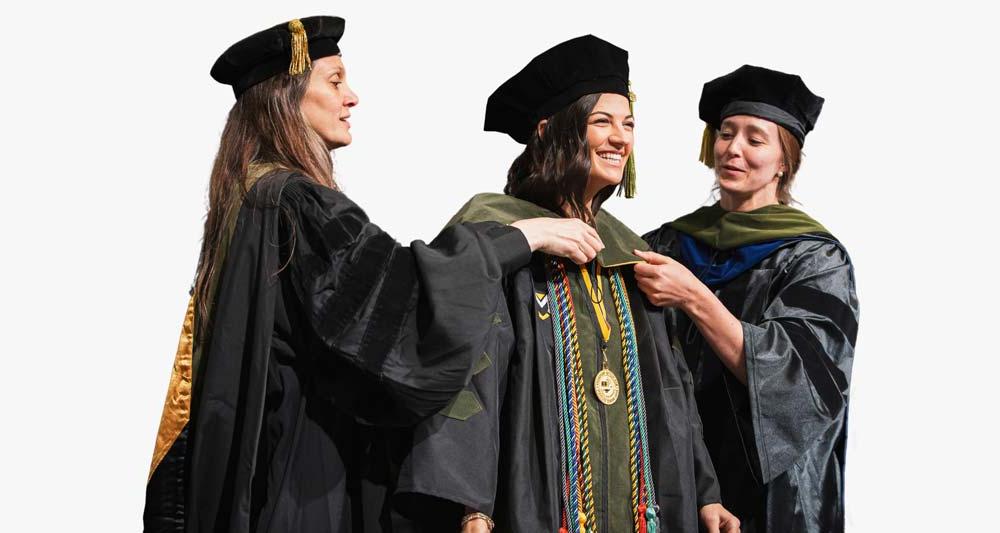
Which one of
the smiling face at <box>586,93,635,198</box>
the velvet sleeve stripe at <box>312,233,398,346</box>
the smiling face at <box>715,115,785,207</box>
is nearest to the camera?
the velvet sleeve stripe at <box>312,233,398,346</box>

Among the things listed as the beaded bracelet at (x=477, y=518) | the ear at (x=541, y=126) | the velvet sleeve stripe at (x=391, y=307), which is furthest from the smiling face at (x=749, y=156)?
the beaded bracelet at (x=477, y=518)

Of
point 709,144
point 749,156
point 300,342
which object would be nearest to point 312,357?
point 300,342

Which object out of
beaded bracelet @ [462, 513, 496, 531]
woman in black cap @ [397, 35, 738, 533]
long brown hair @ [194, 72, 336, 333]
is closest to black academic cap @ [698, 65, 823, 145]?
woman in black cap @ [397, 35, 738, 533]

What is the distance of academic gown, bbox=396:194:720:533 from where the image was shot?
10.5 ft

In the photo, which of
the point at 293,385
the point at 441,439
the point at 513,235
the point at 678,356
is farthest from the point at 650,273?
the point at 293,385

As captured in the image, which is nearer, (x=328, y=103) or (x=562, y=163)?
(x=328, y=103)

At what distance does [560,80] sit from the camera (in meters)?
3.65

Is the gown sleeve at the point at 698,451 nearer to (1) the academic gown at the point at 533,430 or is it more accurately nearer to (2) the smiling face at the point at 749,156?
(1) the academic gown at the point at 533,430

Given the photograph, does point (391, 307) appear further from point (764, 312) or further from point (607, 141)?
point (764, 312)

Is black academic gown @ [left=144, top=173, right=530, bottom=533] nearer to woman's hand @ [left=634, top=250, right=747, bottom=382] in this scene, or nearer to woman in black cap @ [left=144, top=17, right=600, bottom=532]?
woman in black cap @ [left=144, top=17, right=600, bottom=532]

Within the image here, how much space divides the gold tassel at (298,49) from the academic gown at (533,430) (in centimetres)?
59

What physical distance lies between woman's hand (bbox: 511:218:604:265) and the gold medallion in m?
0.32

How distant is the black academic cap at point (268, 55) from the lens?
3.40 meters

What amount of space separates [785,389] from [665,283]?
1.63 feet
